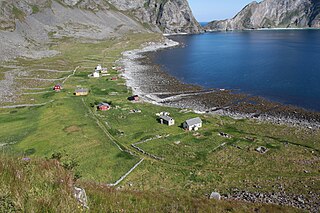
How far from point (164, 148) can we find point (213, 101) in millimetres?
39321

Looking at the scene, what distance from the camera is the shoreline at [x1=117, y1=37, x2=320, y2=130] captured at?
235ft

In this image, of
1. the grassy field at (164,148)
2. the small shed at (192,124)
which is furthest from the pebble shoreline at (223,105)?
the small shed at (192,124)

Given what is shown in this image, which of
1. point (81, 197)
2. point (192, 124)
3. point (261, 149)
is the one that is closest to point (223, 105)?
point (192, 124)

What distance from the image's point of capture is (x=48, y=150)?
165 ft

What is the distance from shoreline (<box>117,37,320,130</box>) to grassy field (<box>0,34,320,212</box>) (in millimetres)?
6336

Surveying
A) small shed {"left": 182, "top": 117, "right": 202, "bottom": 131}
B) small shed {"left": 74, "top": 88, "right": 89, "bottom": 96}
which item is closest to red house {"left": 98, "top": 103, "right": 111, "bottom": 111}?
small shed {"left": 74, "top": 88, "right": 89, "bottom": 96}

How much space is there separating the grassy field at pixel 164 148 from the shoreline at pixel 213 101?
634 centimetres

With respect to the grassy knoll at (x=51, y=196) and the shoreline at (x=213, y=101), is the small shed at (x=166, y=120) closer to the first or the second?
the shoreline at (x=213, y=101)

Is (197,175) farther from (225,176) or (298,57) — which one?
(298,57)

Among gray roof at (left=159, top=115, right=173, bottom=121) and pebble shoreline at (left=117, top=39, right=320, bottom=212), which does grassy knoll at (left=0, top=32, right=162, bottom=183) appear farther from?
gray roof at (left=159, top=115, right=173, bottom=121)

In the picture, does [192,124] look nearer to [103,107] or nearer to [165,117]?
[165,117]

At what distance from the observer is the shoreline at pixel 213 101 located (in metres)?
71.5

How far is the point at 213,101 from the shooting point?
8638 cm

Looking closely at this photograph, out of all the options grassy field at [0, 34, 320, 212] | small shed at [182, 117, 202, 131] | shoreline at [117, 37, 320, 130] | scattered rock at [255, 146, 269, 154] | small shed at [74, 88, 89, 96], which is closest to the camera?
grassy field at [0, 34, 320, 212]
